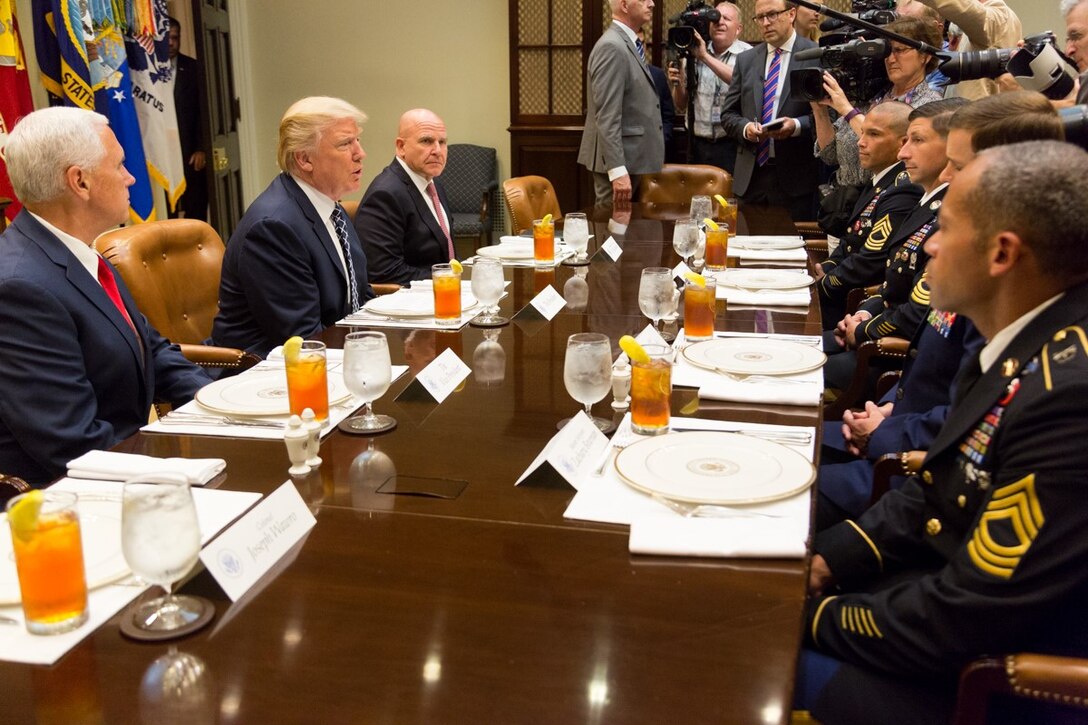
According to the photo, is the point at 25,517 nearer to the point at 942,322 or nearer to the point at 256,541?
the point at 256,541

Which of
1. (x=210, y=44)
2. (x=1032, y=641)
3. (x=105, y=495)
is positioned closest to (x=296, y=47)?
(x=210, y=44)

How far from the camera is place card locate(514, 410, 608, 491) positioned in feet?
4.55

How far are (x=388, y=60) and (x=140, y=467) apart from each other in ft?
19.7

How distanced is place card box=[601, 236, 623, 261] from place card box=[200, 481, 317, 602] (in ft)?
7.26

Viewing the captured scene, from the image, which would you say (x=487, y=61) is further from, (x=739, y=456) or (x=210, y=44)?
(x=739, y=456)

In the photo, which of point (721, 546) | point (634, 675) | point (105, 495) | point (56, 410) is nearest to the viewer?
point (634, 675)

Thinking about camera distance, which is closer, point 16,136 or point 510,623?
point 510,623

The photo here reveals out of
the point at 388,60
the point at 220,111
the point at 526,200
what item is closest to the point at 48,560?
the point at 526,200

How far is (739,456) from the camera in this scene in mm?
1447

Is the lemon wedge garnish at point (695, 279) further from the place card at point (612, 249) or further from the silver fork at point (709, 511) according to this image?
the place card at point (612, 249)

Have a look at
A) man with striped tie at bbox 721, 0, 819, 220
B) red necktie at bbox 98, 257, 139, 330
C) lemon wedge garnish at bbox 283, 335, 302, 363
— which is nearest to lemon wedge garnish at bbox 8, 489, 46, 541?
lemon wedge garnish at bbox 283, 335, 302, 363

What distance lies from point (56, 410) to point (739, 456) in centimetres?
119

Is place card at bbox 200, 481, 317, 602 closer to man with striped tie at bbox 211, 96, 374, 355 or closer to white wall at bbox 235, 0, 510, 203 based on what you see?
man with striped tie at bbox 211, 96, 374, 355

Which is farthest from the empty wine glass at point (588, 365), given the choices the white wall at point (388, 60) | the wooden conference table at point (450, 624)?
the white wall at point (388, 60)
